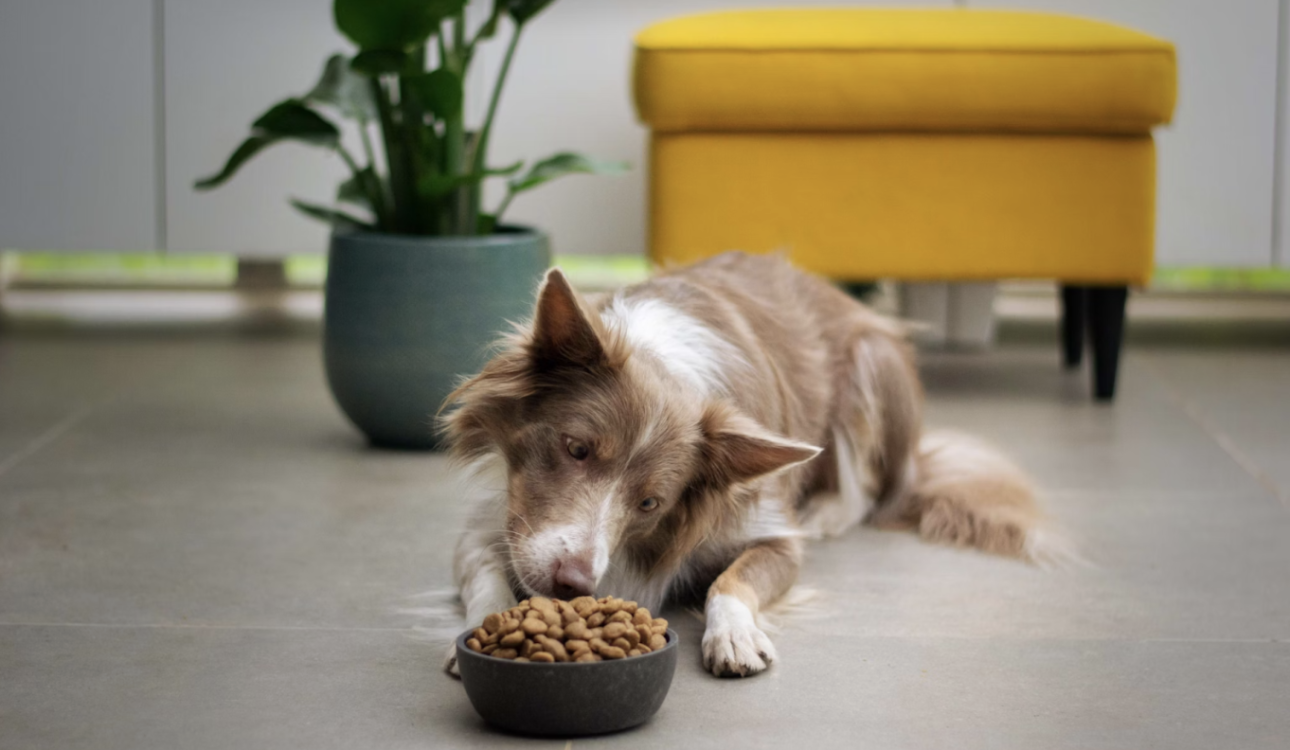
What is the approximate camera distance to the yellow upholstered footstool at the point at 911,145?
3.70m

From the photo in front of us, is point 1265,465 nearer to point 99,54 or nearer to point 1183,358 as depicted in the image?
point 1183,358

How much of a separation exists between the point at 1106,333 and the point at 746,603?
2139 millimetres

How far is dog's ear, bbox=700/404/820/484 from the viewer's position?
2.08 m

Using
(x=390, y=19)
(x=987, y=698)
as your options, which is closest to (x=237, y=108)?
(x=390, y=19)

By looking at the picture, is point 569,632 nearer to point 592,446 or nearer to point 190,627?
point 592,446

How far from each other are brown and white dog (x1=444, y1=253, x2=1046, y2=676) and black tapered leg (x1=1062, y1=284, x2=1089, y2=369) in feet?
5.35

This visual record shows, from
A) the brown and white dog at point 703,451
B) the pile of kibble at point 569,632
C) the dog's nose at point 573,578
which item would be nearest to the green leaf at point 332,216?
the brown and white dog at point 703,451

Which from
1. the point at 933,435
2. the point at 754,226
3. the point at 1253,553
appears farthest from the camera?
the point at 754,226

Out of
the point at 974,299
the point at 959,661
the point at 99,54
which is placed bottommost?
the point at 959,661

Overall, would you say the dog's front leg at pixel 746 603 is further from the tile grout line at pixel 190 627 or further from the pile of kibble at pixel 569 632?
the tile grout line at pixel 190 627

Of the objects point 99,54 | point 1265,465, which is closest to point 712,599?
point 1265,465

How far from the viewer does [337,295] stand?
332 cm

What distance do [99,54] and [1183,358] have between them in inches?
141

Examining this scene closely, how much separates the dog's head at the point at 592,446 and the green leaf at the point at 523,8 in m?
1.44
